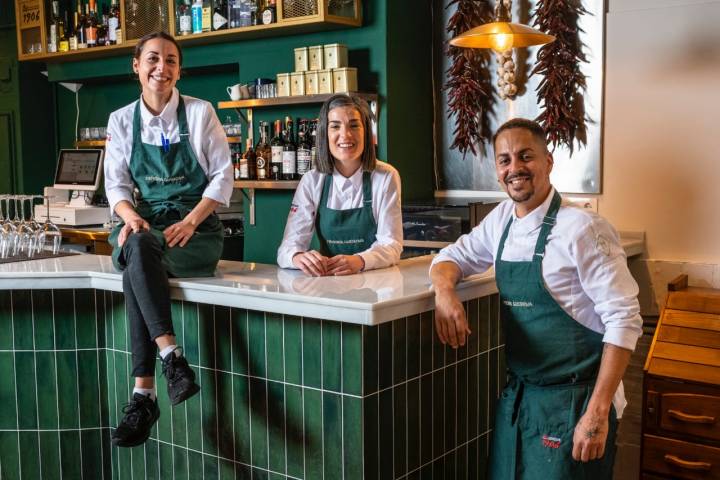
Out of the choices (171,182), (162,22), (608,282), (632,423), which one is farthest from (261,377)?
(162,22)

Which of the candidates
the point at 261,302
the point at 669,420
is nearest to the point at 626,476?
the point at 669,420

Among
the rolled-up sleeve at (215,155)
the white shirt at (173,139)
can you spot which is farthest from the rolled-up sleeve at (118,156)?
the rolled-up sleeve at (215,155)

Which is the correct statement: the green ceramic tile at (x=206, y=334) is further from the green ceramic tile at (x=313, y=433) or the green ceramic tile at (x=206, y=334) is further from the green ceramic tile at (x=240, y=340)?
the green ceramic tile at (x=313, y=433)

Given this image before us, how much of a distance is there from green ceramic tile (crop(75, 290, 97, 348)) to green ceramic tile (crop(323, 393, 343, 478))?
1.06 m

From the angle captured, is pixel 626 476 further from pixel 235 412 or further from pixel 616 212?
pixel 235 412

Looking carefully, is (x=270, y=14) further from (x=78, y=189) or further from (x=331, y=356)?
(x=331, y=356)

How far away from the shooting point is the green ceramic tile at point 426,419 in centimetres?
246

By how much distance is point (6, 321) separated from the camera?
9.60 feet

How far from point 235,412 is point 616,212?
2.63 meters

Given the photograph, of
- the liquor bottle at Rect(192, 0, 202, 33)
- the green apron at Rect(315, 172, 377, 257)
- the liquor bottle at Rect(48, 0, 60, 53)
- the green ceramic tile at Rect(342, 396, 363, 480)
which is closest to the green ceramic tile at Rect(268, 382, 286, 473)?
the green ceramic tile at Rect(342, 396, 363, 480)

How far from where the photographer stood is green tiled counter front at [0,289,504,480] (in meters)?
2.30

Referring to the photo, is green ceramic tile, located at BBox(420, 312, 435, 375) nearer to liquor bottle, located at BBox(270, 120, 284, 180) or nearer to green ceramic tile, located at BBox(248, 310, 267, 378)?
green ceramic tile, located at BBox(248, 310, 267, 378)

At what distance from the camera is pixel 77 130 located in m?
7.15

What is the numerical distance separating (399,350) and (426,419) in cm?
29
